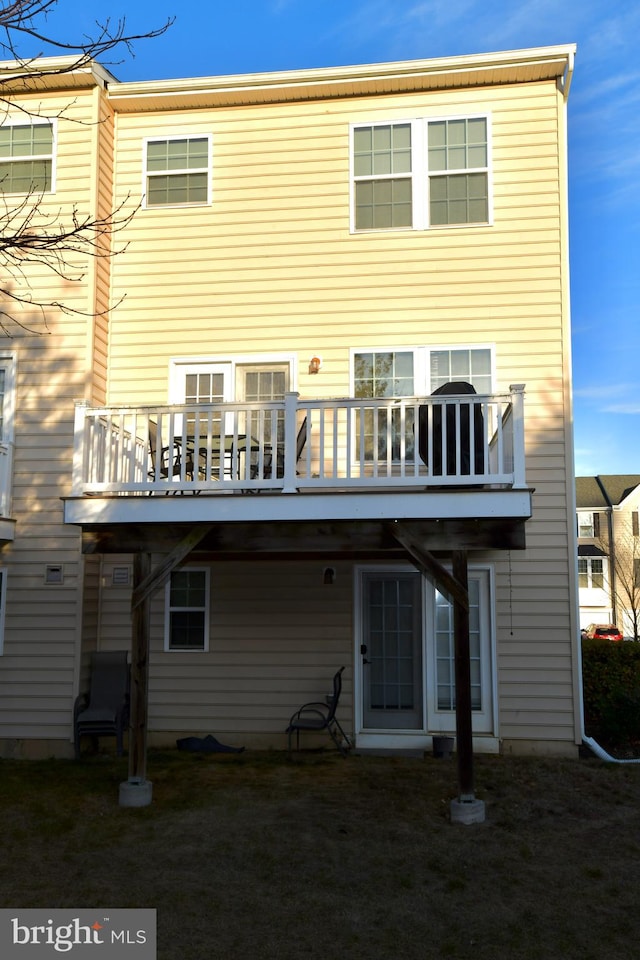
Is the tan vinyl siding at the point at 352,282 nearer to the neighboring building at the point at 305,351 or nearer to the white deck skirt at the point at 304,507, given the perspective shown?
the neighboring building at the point at 305,351

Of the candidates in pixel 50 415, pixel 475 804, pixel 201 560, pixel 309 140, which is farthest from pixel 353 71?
pixel 475 804

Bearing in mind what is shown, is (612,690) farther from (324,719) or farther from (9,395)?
(9,395)

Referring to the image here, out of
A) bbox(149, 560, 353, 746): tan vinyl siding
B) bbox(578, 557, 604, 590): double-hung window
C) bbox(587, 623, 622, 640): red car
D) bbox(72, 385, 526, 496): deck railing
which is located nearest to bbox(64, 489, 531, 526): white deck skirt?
bbox(72, 385, 526, 496): deck railing

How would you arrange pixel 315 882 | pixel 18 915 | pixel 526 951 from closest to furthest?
pixel 526 951 < pixel 18 915 < pixel 315 882

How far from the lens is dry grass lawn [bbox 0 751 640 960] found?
4473 millimetres

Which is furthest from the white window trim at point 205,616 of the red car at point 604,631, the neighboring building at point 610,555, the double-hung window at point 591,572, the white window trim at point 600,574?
the double-hung window at point 591,572

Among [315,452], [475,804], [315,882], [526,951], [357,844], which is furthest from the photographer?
[315,452]

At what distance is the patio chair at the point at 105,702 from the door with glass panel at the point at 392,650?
2.69 meters

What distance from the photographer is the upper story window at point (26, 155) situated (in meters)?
9.66

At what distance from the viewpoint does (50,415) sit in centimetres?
937

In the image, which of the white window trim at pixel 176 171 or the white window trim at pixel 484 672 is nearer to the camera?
the white window trim at pixel 484 672

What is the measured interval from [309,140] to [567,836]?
26.2ft

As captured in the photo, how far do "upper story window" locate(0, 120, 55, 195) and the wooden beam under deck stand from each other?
4983 mm

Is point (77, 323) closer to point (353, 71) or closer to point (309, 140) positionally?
point (309, 140)
